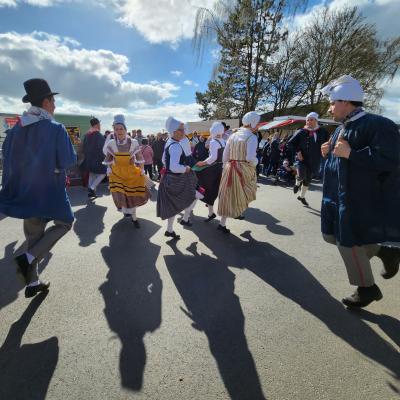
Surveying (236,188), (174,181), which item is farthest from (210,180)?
(174,181)

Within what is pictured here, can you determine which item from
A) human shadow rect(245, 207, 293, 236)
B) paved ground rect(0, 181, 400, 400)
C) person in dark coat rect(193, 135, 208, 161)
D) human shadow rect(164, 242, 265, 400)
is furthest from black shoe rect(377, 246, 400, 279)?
person in dark coat rect(193, 135, 208, 161)

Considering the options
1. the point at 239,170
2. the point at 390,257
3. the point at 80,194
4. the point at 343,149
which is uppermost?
the point at 343,149

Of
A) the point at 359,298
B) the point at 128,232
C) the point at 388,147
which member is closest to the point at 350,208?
the point at 388,147

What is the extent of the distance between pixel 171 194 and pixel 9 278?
7.34ft

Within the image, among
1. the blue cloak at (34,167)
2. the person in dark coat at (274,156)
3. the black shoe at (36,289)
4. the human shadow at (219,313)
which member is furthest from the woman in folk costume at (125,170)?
the person in dark coat at (274,156)

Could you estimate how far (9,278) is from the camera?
9.86 feet

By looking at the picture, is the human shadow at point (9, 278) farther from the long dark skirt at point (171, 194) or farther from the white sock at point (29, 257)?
the long dark skirt at point (171, 194)

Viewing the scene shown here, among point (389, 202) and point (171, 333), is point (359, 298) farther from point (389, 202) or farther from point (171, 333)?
point (171, 333)

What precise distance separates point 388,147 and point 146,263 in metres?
2.82

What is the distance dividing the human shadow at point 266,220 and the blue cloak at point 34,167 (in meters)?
3.45

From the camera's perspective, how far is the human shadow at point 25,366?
5.52 feet

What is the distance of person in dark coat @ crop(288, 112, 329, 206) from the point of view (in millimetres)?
6066

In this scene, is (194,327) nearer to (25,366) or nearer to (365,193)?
(25,366)

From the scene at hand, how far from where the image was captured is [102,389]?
171 centimetres
